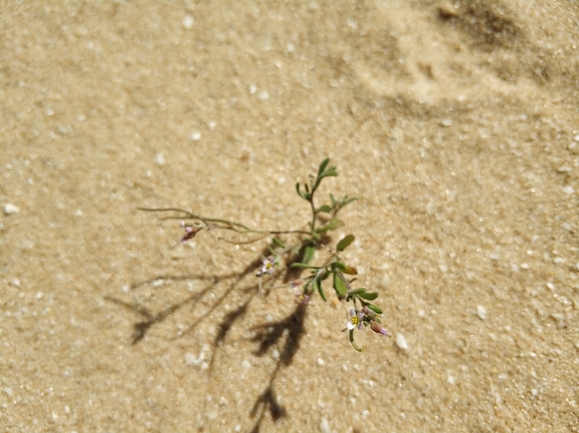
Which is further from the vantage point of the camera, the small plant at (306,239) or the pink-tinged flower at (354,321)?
the small plant at (306,239)

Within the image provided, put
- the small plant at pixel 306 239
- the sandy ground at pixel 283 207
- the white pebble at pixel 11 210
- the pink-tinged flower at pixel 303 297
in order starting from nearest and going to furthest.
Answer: the pink-tinged flower at pixel 303 297 → the small plant at pixel 306 239 → the sandy ground at pixel 283 207 → the white pebble at pixel 11 210

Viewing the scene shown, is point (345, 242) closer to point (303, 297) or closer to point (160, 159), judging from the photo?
point (303, 297)

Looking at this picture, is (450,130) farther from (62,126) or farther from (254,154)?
(62,126)

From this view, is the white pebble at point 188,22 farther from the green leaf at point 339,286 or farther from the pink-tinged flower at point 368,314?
the pink-tinged flower at point 368,314

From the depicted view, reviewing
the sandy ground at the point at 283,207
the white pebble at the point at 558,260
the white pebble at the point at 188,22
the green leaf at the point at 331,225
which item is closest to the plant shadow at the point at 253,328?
the sandy ground at the point at 283,207

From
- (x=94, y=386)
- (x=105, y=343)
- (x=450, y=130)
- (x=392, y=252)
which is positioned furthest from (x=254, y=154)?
(x=94, y=386)

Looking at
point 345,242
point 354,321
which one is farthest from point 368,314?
point 345,242
